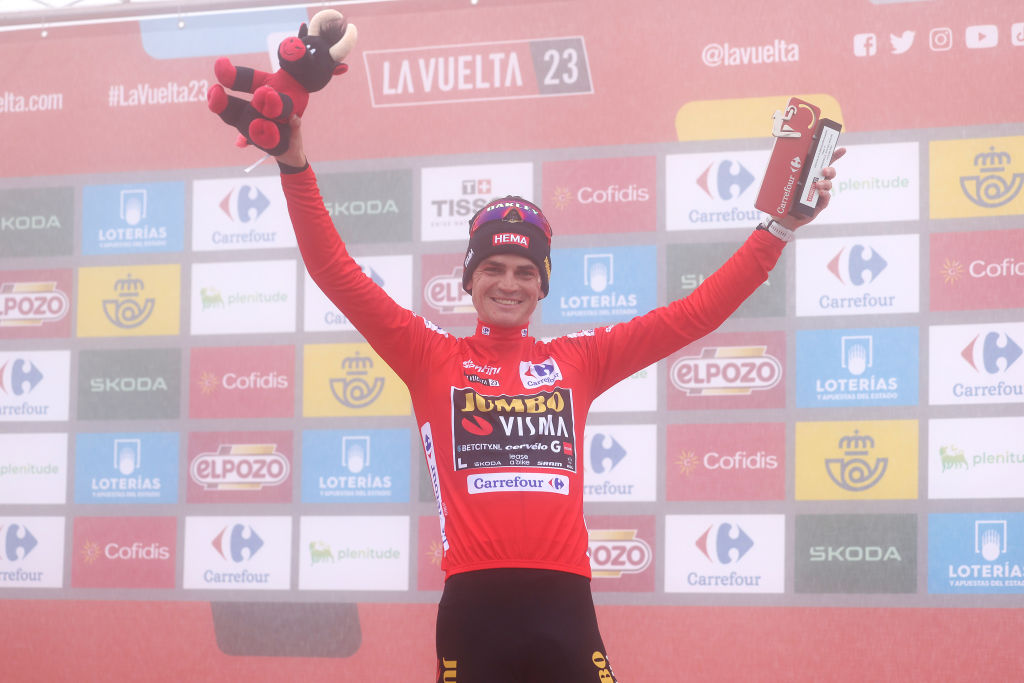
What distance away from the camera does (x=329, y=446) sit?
3.13 m

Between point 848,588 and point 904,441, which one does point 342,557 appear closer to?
point 848,588

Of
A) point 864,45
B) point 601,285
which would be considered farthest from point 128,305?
point 864,45

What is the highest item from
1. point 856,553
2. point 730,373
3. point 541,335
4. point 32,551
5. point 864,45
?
point 864,45

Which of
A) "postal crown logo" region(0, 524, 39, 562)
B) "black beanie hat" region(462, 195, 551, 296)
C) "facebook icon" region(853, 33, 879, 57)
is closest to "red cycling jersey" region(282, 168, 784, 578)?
"black beanie hat" region(462, 195, 551, 296)

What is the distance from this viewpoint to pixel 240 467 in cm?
318

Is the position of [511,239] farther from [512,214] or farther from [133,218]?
[133,218]

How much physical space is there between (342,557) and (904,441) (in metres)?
1.74

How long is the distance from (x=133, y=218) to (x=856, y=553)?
254 cm

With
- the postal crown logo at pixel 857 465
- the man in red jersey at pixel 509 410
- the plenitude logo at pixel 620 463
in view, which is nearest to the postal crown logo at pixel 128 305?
the plenitude logo at pixel 620 463

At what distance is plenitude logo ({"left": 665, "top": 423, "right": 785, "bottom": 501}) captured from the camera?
9.51ft

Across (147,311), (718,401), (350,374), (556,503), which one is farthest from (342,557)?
(556,503)

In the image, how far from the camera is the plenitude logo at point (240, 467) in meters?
3.16

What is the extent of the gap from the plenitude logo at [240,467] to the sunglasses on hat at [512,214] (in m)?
1.46

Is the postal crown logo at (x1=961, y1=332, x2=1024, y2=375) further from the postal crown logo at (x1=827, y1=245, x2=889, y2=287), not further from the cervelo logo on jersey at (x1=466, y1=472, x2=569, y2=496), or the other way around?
the cervelo logo on jersey at (x1=466, y1=472, x2=569, y2=496)
